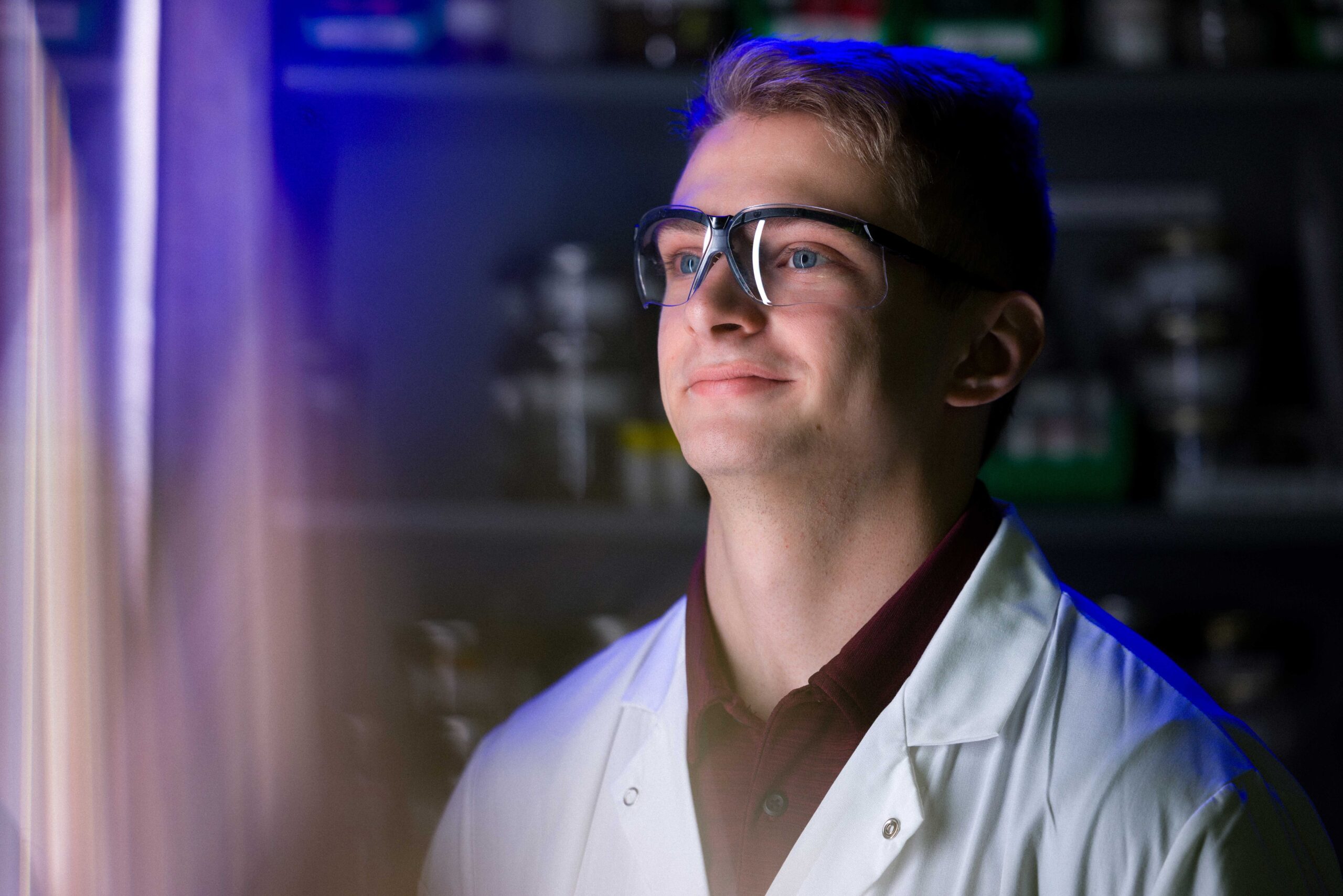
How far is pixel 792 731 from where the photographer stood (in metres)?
0.68

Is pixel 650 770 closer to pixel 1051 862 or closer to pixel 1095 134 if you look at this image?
pixel 1051 862

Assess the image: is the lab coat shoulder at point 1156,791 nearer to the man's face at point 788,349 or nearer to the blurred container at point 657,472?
the man's face at point 788,349

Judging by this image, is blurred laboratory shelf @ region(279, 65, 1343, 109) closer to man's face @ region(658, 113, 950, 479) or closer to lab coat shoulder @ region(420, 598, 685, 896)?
man's face @ region(658, 113, 950, 479)

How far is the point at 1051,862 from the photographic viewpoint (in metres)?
0.58

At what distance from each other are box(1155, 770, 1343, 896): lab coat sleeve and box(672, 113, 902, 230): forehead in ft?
1.28

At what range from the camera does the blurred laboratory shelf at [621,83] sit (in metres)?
1.17

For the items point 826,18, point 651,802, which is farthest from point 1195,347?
point 651,802

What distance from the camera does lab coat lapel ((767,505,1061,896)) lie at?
607 millimetres

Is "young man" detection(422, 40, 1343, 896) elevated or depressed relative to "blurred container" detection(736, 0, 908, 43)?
depressed

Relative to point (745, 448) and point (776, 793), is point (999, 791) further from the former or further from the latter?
point (745, 448)

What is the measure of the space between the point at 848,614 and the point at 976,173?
12.7 inches

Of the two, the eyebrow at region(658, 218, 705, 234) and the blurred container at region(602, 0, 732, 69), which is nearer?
the eyebrow at region(658, 218, 705, 234)

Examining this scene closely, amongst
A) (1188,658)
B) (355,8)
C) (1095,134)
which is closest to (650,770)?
(1188,658)

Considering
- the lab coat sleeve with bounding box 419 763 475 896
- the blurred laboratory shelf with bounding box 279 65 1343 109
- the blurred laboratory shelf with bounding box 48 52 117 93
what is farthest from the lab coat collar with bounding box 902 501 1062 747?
the blurred laboratory shelf with bounding box 279 65 1343 109
